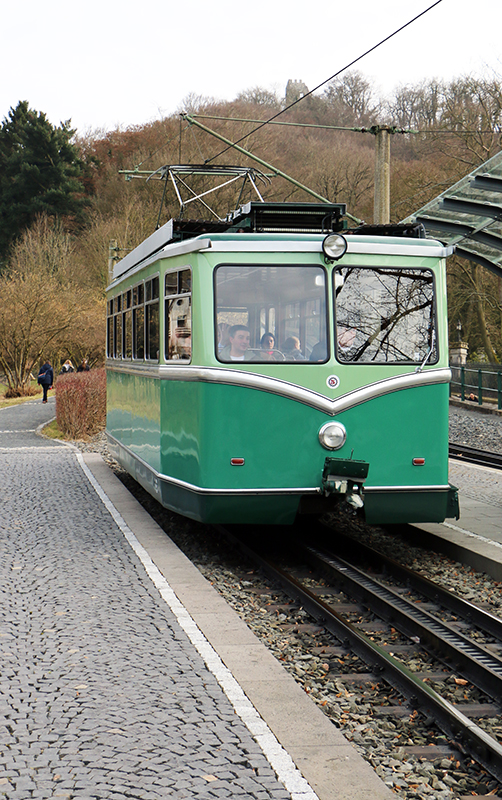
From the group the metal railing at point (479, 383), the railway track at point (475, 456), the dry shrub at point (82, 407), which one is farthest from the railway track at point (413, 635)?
the metal railing at point (479, 383)

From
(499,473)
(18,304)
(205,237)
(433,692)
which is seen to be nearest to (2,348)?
(18,304)

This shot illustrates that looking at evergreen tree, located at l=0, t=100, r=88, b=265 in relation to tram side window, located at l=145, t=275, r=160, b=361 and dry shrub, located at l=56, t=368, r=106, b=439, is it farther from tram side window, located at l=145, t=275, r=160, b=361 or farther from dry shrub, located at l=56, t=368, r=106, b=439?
tram side window, located at l=145, t=275, r=160, b=361

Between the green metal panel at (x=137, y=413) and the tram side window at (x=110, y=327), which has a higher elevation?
the tram side window at (x=110, y=327)

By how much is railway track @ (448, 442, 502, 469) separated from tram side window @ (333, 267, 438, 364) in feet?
24.6

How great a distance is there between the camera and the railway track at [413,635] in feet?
15.7

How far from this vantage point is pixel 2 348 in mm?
43062

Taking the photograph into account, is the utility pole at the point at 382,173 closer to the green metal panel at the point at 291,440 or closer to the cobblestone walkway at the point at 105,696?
the green metal panel at the point at 291,440

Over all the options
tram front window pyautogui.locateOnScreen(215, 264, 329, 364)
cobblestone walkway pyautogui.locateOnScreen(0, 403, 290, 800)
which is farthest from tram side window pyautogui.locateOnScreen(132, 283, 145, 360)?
cobblestone walkway pyautogui.locateOnScreen(0, 403, 290, 800)

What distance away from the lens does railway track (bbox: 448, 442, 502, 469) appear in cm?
1560

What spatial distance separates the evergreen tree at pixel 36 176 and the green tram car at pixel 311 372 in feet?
174

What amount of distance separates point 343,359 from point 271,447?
0.97 meters

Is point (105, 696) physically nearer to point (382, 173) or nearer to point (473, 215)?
point (473, 215)

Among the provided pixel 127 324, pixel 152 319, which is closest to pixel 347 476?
pixel 152 319

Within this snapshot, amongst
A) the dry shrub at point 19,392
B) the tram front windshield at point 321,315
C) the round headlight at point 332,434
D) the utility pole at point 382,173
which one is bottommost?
the dry shrub at point 19,392
